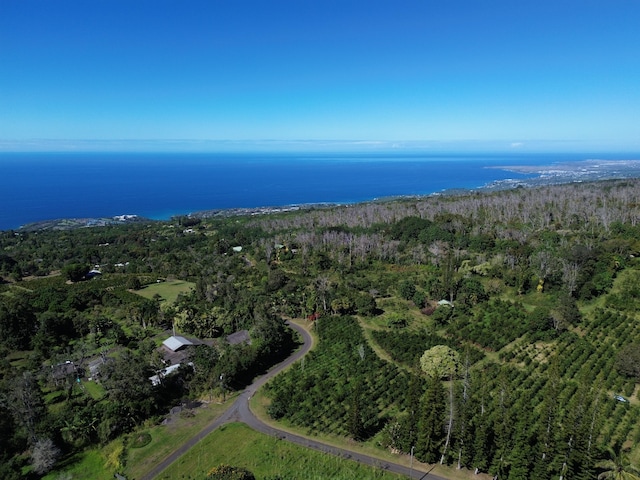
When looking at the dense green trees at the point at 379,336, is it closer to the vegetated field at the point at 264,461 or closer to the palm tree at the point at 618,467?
the palm tree at the point at 618,467

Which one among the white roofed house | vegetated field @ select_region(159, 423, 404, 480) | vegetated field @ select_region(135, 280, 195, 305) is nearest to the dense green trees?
the white roofed house

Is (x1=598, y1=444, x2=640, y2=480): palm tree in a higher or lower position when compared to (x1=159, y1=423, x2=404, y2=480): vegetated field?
higher

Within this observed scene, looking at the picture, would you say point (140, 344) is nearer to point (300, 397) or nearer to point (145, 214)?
point (300, 397)

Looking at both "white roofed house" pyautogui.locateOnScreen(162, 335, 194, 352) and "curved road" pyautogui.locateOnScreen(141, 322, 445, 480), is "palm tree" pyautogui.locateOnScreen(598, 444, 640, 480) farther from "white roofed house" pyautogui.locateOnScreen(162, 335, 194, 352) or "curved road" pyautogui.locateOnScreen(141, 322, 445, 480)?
"white roofed house" pyautogui.locateOnScreen(162, 335, 194, 352)

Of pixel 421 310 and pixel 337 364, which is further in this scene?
pixel 421 310

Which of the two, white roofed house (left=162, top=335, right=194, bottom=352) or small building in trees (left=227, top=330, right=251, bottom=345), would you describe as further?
small building in trees (left=227, top=330, right=251, bottom=345)

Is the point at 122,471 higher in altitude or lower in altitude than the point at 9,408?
lower

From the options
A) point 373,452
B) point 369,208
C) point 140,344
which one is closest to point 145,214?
point 369,208

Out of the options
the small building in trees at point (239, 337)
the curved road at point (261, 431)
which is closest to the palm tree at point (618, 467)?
the curved road at point (261, 431)
